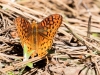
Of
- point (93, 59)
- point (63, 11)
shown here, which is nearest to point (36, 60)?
point (93, 59)

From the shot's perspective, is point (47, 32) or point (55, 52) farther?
point (55, 52)

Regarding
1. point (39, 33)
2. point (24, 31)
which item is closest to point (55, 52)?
point (39, 33)

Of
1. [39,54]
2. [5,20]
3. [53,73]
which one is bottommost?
[53,73]

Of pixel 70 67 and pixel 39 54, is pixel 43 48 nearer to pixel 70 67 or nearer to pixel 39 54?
pixel 39 54

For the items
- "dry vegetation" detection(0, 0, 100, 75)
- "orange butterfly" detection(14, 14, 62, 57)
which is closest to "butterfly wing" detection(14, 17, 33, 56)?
"orange butterfly" detection(14, 14, 62, 57)

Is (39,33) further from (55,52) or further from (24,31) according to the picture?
(55,52)

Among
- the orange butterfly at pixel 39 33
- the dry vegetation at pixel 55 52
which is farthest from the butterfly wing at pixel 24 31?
the dry vegetation at pixel 55 52

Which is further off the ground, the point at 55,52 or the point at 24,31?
the point at 24,31
